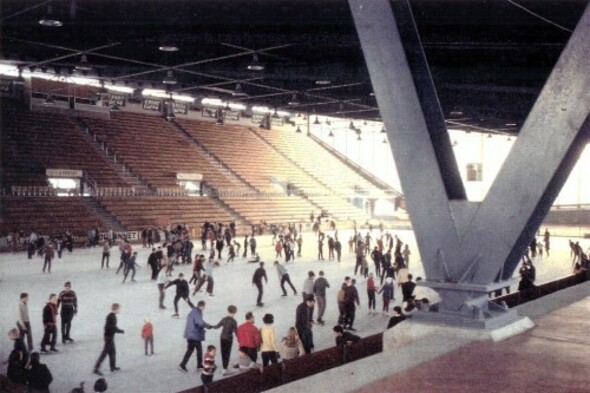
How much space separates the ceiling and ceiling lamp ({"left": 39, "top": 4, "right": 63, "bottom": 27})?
0.12 metres

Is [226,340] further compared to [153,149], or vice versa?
[153,149]

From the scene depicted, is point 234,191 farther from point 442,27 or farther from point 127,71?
point 442,27

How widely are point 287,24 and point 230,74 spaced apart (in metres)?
9.01

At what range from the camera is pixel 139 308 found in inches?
600

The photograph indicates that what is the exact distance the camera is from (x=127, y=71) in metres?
24.5

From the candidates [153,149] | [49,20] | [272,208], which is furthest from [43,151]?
[49,20]

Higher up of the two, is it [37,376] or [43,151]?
[43,151]

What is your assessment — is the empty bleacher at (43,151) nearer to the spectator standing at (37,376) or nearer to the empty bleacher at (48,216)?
the empty bleacher at (48,216)

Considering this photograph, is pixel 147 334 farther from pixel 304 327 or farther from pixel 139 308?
pixel 139 308

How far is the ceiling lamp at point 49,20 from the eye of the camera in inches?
567

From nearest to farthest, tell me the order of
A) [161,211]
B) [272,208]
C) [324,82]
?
[324,82] < [161,211] < [272,208]

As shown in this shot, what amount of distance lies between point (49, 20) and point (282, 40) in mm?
6372

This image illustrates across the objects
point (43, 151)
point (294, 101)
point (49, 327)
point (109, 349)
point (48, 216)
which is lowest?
point (109, 349)

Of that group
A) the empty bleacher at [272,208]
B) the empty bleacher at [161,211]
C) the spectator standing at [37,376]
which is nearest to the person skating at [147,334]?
the spectator standing at [37,376]
